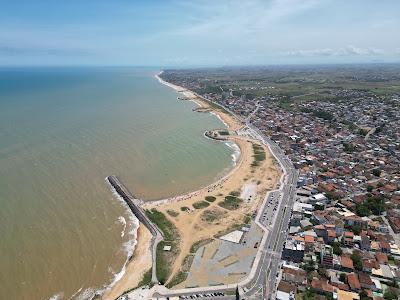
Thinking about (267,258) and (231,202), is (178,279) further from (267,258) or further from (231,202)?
(231,202)

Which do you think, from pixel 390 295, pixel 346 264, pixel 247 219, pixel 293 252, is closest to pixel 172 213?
pixel 247 219

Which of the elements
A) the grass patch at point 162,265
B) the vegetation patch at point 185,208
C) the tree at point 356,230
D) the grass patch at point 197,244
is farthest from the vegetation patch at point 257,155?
the grass patch at point 162,265

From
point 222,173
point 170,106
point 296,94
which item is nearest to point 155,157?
point 222,173

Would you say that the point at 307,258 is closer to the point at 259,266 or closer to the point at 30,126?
the point at 259,266

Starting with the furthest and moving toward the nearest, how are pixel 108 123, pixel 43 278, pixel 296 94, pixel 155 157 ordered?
pixel 296 94, pixel 108 123, pixel 155 157, pixel 43 278

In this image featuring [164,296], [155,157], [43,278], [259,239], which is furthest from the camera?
[155,157]

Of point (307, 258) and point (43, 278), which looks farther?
point (307, 258)
